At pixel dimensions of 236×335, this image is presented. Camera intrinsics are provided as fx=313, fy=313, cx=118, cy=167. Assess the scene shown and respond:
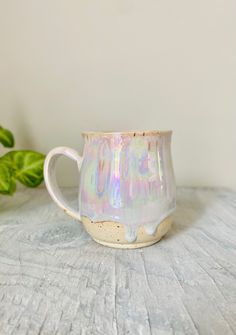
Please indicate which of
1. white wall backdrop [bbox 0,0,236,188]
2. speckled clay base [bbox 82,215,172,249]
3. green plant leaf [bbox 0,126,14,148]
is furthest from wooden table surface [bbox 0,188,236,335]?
white wall backdrop [bbox 0,0,236,188]

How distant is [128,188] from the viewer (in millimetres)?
365

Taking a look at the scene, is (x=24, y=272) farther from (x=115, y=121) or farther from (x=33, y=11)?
(x=33, y=11)

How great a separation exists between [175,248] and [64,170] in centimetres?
42

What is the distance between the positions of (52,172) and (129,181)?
13cm

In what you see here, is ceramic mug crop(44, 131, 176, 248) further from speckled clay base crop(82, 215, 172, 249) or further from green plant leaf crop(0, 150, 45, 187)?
green plant leaf crop(0, 150, 45, 187)

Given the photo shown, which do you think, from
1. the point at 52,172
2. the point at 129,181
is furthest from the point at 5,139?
the point at 129,181

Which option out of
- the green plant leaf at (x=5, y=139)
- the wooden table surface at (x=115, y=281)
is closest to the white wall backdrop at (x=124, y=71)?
the green plant leaf at (x=5, y=139)

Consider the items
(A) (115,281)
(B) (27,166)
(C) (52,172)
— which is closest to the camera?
(A) (115,281)

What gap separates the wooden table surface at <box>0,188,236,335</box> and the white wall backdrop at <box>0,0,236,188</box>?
282mm

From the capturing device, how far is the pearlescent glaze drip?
0.37 metres

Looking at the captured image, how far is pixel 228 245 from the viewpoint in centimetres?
38

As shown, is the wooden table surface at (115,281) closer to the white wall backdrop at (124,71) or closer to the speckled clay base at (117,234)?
the speckled clay base at (117,234)

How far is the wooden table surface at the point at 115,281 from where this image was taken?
9.3 inches

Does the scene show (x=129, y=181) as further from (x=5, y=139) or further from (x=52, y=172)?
(x=5, y=139)
